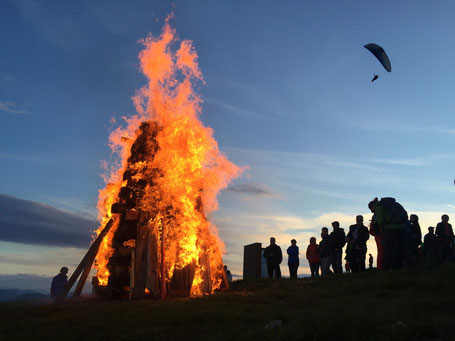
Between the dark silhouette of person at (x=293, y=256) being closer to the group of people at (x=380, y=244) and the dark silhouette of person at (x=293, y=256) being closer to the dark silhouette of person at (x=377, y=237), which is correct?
the group of people at (x=380, y=244)

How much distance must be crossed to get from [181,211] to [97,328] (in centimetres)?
661

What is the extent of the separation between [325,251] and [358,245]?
5.08ft

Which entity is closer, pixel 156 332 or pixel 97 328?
pixel 156 332

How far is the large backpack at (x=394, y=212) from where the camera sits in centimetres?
1510

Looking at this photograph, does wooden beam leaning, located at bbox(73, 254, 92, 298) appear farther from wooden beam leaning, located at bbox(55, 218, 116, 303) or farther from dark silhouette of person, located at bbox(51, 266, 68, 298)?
dark silhouette of person, located at bbox(51, 266, 68, 298)

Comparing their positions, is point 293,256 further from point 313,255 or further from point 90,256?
point 90,256

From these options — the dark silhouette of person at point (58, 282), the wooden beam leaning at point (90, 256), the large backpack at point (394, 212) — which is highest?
the large backpack at point (394, 212)

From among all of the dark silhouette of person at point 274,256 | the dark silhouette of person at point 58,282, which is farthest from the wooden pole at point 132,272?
the dark silhouette of person at point 274,256

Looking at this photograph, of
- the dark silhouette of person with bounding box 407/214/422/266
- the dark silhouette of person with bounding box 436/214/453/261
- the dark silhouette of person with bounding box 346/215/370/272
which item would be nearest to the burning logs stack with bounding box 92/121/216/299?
the dark silhouette of person with bounding box 346/215/370/272

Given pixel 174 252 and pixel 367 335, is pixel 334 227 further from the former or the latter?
pixel 367 335

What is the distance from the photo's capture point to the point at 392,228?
15219mm

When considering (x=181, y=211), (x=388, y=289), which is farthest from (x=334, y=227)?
(x=181, y=211)

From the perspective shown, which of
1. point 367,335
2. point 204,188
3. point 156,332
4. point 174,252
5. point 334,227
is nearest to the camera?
point 367,335

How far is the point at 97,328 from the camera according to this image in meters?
9.56
